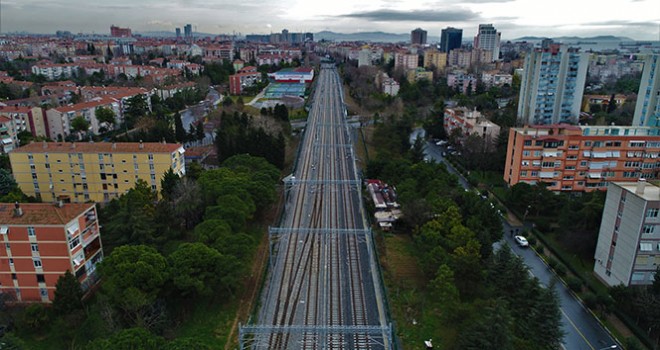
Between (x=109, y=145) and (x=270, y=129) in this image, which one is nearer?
(x=109, y=145)

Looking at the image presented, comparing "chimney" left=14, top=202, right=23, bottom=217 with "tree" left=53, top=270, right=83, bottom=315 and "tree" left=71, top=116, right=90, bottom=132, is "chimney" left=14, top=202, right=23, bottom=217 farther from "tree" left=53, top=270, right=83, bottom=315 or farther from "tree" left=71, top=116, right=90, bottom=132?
"tree" left=71, top=116, right=90, bottom=132

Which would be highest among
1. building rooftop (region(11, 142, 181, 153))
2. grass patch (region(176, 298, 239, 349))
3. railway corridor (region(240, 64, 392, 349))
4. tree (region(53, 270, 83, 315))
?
building rooftop (region(11, 142, 181, 153))

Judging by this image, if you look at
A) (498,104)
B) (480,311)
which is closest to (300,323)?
(480,311)

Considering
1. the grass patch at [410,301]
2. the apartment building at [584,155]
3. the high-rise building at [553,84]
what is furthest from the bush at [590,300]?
the high-rise building at [553,84]

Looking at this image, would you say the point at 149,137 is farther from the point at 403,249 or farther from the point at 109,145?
the point at 403,249

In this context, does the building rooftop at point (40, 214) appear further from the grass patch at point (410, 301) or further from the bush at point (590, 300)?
the bush at point (590, 300)

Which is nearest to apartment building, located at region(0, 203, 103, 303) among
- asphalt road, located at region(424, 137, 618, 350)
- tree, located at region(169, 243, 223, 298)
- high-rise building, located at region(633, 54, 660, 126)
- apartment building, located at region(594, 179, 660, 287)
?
tree, located at region(169, 243, 223, 298)

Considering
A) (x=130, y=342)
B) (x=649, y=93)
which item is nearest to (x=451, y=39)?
(x=649, y=93)
